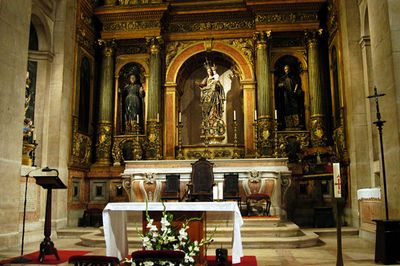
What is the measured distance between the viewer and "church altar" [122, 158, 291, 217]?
11648 mm

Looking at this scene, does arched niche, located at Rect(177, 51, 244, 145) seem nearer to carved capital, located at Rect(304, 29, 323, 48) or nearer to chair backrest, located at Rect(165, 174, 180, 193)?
carved capital, located at Rect(304, 29, 323, 48)

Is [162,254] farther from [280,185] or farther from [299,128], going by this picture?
[299,128]

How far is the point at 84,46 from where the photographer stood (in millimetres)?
13805

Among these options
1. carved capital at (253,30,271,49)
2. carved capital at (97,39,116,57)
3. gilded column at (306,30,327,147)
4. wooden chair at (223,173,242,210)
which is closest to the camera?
wooden chair at (223,173,242,210)

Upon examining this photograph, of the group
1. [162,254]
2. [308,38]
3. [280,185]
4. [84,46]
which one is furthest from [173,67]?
[162,254]

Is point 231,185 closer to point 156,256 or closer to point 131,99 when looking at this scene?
point 131,99

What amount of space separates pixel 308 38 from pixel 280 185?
5195mm

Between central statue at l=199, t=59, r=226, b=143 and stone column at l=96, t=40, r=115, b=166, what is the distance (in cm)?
310

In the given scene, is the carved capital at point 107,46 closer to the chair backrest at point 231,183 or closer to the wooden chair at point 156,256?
the chair backrest at point 231,183

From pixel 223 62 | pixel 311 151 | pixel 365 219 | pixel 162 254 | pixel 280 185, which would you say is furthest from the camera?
pixel 223 62

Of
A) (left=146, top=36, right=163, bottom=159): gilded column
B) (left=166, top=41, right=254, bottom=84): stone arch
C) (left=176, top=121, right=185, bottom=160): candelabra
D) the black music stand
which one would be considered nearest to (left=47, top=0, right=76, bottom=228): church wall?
(left=146, top=36, right=163, bottom=159): gilded column

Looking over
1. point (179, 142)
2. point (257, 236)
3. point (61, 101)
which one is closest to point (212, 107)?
point (179, 142)

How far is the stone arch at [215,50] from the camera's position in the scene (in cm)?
1434

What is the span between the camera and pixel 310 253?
7.59 meters
